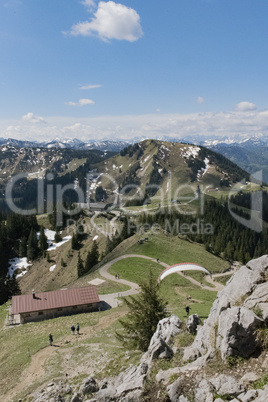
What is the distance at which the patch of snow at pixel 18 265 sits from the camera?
11069 cm

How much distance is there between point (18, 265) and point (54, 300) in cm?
7550

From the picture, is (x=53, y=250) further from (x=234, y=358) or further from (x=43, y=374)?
(x=234, y=358)

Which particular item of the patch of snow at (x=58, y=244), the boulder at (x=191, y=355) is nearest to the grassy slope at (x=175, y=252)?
the patch of snow at (x=58, y=244)

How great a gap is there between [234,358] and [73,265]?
91.4 meters

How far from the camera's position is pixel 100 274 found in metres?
71.1

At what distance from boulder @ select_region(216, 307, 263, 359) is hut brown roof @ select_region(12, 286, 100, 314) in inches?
1605

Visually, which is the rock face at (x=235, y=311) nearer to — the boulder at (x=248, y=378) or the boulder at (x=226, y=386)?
the boulder at (x=248, y=378)

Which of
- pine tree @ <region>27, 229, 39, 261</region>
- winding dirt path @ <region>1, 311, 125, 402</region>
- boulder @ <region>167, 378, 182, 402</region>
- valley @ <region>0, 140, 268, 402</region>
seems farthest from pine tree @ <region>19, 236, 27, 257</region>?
boulder @ <region>167, 378, 182, 402</region>

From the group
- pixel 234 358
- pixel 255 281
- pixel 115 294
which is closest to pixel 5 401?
pixel 234 358

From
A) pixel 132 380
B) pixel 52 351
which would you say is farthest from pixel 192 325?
pixel 52 351

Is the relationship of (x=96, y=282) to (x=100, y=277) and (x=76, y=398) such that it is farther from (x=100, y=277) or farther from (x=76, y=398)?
(x=76, y=398)

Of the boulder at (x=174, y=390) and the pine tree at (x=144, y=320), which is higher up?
the boulder at (x=174, y=390)

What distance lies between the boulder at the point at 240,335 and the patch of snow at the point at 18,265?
4305 inches

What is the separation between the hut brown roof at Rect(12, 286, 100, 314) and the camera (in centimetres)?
4975
